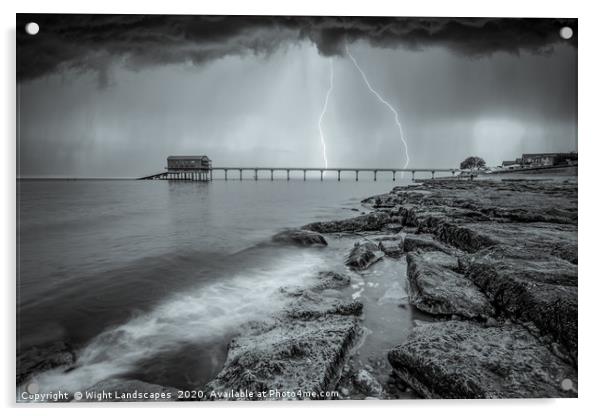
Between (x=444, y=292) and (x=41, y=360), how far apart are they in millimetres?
→ 4201

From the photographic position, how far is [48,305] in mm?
3965

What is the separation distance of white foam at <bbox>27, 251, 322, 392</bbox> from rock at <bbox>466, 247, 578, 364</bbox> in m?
2.48

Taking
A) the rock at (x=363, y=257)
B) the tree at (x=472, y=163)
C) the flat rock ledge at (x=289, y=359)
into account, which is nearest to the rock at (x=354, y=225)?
the rock at (x=363, y=257)

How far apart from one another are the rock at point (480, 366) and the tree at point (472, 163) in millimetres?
3917

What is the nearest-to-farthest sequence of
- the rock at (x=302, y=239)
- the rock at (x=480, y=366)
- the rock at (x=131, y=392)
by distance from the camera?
the rock at (x=480, y=366), the rock at (x=131, y=392), the rock at (x=302, y=239)

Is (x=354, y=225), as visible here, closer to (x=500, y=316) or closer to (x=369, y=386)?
(x=500, y=316)

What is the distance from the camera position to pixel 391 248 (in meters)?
6.04

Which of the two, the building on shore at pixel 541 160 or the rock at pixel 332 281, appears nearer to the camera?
the building on shore at pixel 541 160

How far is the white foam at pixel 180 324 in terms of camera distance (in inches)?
115

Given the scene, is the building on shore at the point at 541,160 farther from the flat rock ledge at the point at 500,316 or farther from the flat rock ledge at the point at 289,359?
the flat rock ledge at the point at 289,359

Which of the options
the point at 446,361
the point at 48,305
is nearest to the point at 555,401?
the point at 446,361

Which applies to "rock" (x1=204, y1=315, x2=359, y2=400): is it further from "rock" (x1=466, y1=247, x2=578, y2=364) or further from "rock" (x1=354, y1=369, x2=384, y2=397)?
"rock" (x1=466, y1=247, x2=578, y2=364)

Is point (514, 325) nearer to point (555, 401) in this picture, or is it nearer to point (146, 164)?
point (555, 401)

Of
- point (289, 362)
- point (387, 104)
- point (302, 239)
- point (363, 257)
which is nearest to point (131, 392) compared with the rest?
point (289, 362)
